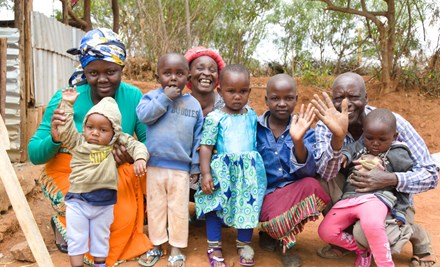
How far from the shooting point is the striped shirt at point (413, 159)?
115 inches

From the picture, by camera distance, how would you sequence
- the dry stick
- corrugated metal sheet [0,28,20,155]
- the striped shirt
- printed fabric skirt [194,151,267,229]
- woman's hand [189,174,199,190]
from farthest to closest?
corrugated metal sheet [0,28,20,155] → woman's hand [189,174,199,190] → printed fabric skirt [194,151,267,229] → the striped shirt → the dry stick

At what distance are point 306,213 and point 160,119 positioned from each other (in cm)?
121

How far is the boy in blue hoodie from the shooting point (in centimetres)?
310

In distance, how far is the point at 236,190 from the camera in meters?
→ 3.06

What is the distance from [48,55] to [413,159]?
6034 millimetres

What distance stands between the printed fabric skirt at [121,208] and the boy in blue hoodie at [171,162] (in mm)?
147

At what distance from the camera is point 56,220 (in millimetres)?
3340

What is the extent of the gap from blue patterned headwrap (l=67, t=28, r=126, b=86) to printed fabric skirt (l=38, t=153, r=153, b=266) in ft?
2.39

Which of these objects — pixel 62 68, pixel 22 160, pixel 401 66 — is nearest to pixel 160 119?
pixel 22 160

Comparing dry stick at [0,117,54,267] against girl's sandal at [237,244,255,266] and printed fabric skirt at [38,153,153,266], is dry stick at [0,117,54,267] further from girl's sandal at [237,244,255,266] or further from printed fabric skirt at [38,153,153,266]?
girl's sandal at [237,244,255,266]

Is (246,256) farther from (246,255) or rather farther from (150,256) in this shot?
(150,256)

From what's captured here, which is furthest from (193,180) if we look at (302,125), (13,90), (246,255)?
(13,90)

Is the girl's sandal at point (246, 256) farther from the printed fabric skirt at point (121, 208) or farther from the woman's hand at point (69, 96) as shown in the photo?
the woman's hand at point (69, 96)

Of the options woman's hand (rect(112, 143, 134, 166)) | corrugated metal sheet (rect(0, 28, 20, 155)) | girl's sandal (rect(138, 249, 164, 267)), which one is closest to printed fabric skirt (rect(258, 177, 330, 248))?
girl's sandal (rect(138, 249, 164, 267))
